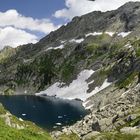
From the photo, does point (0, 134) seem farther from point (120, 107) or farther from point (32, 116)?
point (32, 116)

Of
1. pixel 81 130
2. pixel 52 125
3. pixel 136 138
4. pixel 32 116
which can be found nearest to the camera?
pixel 136 138

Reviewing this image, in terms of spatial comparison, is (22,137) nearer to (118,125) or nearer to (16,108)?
(118,125)

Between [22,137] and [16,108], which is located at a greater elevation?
[16,108]

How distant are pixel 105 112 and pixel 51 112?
202 feet

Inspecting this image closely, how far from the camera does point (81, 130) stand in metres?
111

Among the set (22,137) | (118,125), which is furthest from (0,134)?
(118,125)

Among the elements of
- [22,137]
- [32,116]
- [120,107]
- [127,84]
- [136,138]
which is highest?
[127,84]

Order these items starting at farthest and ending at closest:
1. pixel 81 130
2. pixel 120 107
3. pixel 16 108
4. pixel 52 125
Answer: pixel 16 108 < pixel 52 125 < pixel 120 107 < pixel 81 130

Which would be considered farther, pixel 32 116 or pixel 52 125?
pixel 32 116

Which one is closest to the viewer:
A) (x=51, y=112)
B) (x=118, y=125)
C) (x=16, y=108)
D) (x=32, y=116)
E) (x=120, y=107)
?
(x=118, y=125)

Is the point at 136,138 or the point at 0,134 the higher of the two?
the point at 136,138

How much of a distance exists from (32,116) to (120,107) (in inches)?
2323

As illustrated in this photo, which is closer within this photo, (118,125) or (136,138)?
(136,138)

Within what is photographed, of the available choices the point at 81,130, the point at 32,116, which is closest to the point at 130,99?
the point at 81,130
